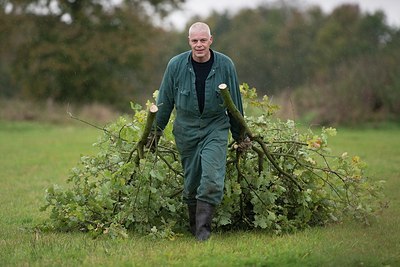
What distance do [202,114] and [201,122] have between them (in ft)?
0.30

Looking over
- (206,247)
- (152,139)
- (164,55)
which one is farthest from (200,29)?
(164,55)

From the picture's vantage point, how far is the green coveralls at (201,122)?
23.3 ft

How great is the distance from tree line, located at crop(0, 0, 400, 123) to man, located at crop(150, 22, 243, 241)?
20231 millimetres

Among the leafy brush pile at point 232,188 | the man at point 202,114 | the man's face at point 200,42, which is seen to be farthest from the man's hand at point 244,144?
the man's face at point 200,42

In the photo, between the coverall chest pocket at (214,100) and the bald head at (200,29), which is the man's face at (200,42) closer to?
the bald head at (200,29)

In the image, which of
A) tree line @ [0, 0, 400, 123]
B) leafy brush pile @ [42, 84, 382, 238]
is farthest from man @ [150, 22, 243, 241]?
tree line @ [0, 0, 400, 123]

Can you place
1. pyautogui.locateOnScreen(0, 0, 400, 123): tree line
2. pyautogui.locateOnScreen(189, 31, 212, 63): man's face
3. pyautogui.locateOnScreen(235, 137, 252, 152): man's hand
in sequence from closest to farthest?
pyautogui.locateOnScreen(189, 31, 212, 63): man's face, pyautogui.locateOnScreen(235, 137, 252, 152): man's hand, pyautogui.locateOnScreen(0, 0, 400, 123): tree line

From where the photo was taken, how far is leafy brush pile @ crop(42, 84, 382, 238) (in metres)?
7.54

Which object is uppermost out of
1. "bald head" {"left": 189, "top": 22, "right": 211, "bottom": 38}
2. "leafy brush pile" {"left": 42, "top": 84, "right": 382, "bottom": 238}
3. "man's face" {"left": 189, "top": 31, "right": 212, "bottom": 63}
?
"bald head" {"left": 189, "top": 22, "right": 211, "bottom": 38}

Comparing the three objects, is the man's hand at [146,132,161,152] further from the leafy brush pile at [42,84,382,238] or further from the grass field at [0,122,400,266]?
the grass field at [0,122,400,266]

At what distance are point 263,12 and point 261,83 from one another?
14545mm

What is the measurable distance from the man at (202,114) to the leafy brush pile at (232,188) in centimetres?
39

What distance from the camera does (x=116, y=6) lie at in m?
36.8

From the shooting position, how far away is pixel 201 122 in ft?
23.7
